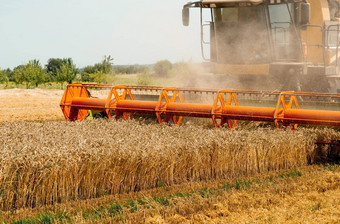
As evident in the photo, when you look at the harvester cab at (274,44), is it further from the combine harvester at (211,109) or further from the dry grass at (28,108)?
the dry grass at (28,108)

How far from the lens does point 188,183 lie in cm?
497

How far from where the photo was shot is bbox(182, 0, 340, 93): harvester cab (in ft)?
Answer: 29.5

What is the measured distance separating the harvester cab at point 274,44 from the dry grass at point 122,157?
288cm

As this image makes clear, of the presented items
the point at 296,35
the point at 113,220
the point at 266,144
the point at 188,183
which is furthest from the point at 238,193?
the point at 296,35

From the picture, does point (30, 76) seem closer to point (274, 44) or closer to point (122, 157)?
point (274, 44)

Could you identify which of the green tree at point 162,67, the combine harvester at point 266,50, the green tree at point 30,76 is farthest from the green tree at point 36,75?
the combine harvester at point 266,50

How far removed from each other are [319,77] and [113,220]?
22.6 feet

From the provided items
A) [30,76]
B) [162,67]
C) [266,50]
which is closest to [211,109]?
[266,50]

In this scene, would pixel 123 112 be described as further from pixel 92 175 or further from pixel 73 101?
pixel 92 175

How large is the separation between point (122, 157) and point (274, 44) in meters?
5.40

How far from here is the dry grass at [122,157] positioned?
4254mm

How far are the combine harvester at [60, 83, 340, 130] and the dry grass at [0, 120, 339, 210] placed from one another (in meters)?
0.28

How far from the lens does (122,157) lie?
15.5ft

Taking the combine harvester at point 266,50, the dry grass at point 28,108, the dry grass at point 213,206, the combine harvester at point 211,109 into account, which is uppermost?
the combine harvester at point 266,50
